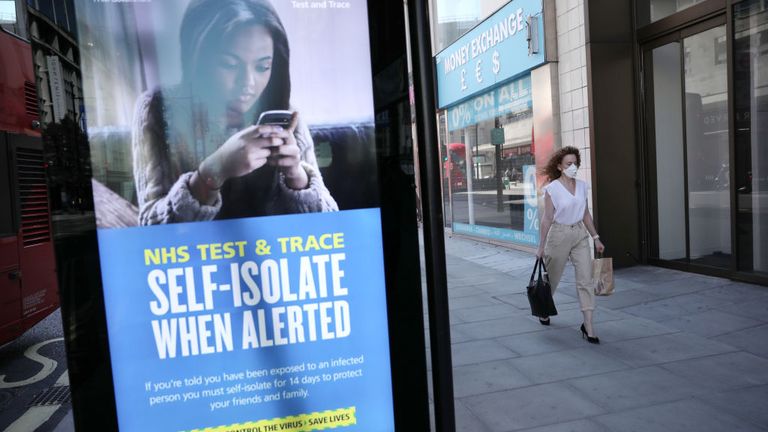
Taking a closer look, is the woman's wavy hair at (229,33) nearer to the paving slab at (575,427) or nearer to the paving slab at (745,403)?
the paving slab at (575,427)

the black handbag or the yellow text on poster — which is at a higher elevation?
the yellow text on poster

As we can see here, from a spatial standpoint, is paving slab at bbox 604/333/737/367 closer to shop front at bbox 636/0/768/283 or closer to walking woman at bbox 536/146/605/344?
walking woman at bbox 536/146/605/344

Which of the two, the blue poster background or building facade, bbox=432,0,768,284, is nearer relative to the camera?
the blue poster background

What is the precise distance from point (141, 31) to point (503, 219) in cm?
A: 1074

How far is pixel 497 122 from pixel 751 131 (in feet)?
18.3

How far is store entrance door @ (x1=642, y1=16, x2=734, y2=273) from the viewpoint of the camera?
299 inches

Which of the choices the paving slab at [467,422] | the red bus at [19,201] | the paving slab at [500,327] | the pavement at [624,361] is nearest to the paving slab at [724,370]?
the pavement at [624,361]

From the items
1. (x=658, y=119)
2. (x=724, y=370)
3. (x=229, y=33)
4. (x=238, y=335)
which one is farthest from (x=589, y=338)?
(x=658, y=119)

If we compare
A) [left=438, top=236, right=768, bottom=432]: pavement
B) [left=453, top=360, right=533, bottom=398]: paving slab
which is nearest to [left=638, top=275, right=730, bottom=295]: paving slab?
[left=438, top=236, right=768, bottom=432]: pavement

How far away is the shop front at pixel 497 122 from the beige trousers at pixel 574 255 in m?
4.36

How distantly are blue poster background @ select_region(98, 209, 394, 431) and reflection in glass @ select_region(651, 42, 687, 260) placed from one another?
758cm

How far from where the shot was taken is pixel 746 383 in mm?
4160

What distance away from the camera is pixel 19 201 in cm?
624

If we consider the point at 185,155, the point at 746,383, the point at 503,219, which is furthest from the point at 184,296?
the point at 503,219
